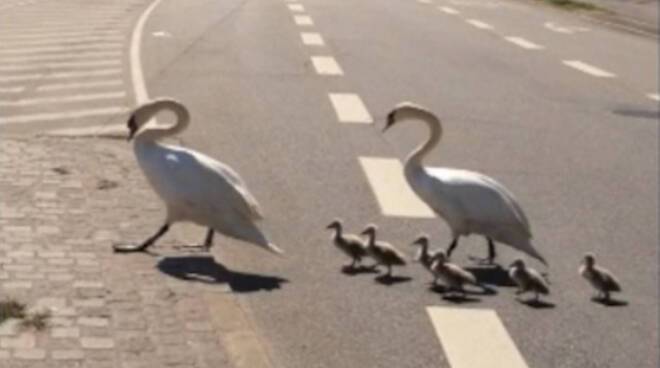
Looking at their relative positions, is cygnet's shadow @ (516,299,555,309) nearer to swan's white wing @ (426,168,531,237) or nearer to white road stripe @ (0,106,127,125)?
swan's white wing @ (426,168,531,237)

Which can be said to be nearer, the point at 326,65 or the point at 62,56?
the point at 62,56

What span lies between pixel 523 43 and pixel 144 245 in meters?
21.1

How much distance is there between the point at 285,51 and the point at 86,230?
47.0 ft

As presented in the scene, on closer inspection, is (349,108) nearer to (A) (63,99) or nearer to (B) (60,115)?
(A) (63,99)

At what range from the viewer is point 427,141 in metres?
10.8

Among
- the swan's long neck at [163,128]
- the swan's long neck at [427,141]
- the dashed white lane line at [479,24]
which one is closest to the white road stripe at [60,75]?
the swan's long neck at [427,141]

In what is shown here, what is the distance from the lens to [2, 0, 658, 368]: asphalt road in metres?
8.85

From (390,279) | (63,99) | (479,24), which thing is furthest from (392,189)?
(479,24)

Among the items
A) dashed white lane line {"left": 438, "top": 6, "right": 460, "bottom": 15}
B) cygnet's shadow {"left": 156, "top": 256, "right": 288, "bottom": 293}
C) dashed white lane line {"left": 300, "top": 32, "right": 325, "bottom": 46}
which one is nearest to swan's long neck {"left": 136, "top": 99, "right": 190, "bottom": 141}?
cygnet's shadow {"left": 156, "top": 256, "right": 288, "bottom": 293}

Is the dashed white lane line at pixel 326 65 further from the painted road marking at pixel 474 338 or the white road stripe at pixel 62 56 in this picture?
the painted road marking at pixel 474 338

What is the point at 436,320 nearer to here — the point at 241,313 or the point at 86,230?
the point at 241,313

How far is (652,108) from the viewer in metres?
20.9

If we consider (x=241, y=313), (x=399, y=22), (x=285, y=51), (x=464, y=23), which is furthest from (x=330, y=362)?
(x=464, y=23)

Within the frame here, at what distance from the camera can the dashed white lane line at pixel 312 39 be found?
25350 mm
